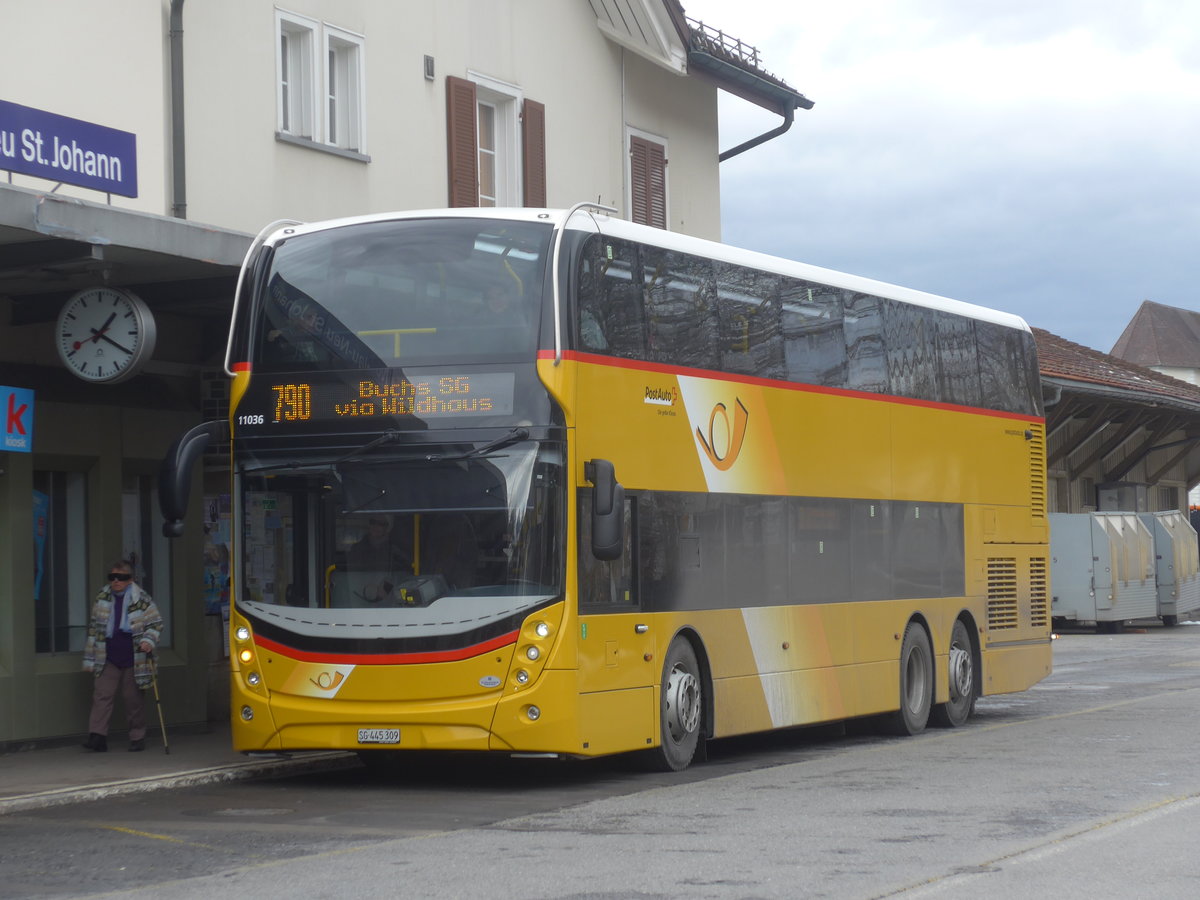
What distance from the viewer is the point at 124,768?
14.1m

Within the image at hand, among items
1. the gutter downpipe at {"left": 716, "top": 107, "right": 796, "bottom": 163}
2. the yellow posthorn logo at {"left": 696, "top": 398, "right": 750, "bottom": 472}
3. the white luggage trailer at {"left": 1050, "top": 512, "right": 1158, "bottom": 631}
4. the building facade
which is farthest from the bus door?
the white luggage trailer at {"left": 1050, "top": 512, "right": 1158, "bottom": 631}

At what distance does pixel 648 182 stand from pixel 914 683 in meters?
9.78

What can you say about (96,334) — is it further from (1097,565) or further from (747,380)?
(1097,565)

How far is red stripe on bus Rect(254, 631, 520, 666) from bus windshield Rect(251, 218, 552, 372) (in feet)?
6.00

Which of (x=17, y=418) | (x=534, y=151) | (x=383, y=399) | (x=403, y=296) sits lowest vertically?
(x=383, y=399)

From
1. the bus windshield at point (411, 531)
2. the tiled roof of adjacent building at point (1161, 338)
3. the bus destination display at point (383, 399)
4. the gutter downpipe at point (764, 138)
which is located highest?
the tiled roof of adjacent building at point (1161, 338)

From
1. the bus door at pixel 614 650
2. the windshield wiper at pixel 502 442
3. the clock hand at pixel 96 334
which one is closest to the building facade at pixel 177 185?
the clock hand at pixel 96 334

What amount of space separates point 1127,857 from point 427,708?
477 centimetres

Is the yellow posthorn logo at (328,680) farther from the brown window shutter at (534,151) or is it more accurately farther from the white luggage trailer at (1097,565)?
the white luggage trailer at (1097,565)

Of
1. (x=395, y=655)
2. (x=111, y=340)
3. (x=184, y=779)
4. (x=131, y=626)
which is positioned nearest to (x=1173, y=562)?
(x=131, y=626)

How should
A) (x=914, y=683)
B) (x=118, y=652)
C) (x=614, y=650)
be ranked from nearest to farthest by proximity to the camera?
(x=614, y=650) < (x=118, y=652) < (x=914, y=683)

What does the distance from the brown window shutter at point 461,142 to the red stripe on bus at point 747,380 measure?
20.1ft

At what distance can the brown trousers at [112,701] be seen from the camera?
15449mm

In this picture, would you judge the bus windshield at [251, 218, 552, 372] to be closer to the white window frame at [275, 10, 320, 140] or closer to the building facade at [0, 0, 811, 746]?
the building facade at [0, 0, 811, 746]
